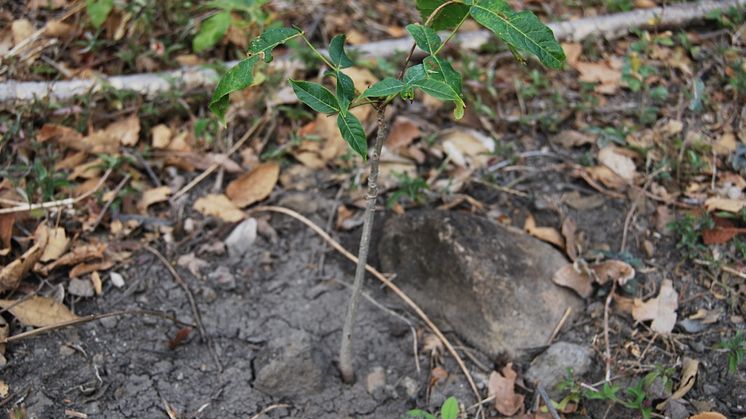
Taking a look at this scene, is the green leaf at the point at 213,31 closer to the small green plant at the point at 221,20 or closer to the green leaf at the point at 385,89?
the small green plant at the point at 221,20

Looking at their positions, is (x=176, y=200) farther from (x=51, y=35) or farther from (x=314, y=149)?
(x=51, y=35)

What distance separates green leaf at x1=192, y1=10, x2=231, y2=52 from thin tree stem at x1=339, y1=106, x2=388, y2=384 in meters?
1.39

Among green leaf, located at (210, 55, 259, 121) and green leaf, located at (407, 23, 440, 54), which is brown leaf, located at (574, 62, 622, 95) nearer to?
green leaf, located at (407, 23, 440, 54)

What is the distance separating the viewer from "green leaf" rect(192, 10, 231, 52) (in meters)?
3.11

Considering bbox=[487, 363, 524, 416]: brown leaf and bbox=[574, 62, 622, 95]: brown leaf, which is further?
bbox=[574, 62, 622, 95]: brown leaf

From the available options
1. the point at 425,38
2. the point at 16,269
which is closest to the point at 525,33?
the point at 425,38

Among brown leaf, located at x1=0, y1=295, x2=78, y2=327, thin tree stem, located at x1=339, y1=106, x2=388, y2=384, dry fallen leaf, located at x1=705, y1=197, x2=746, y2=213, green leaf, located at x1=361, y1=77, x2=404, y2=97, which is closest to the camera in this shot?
green leaf, located at x1=361, y1=77, x2=404, y2=97

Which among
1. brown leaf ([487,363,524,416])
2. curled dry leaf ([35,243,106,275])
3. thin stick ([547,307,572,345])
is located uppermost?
curled dry leaf ([35,243,106,275])

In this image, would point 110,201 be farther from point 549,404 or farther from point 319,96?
point 549,404

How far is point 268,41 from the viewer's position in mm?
1573

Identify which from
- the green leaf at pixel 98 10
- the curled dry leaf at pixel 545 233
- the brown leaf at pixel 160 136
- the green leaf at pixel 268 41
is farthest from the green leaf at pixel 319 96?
the green leaf at pixel 98 10

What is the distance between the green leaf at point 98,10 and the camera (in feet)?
10.5

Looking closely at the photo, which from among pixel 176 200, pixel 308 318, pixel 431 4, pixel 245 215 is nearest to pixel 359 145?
pixel 431 4

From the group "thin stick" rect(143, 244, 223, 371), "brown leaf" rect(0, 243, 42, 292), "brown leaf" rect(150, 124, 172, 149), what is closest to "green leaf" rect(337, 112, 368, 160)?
"thin stick" rect(143, 244, 223, 371)
